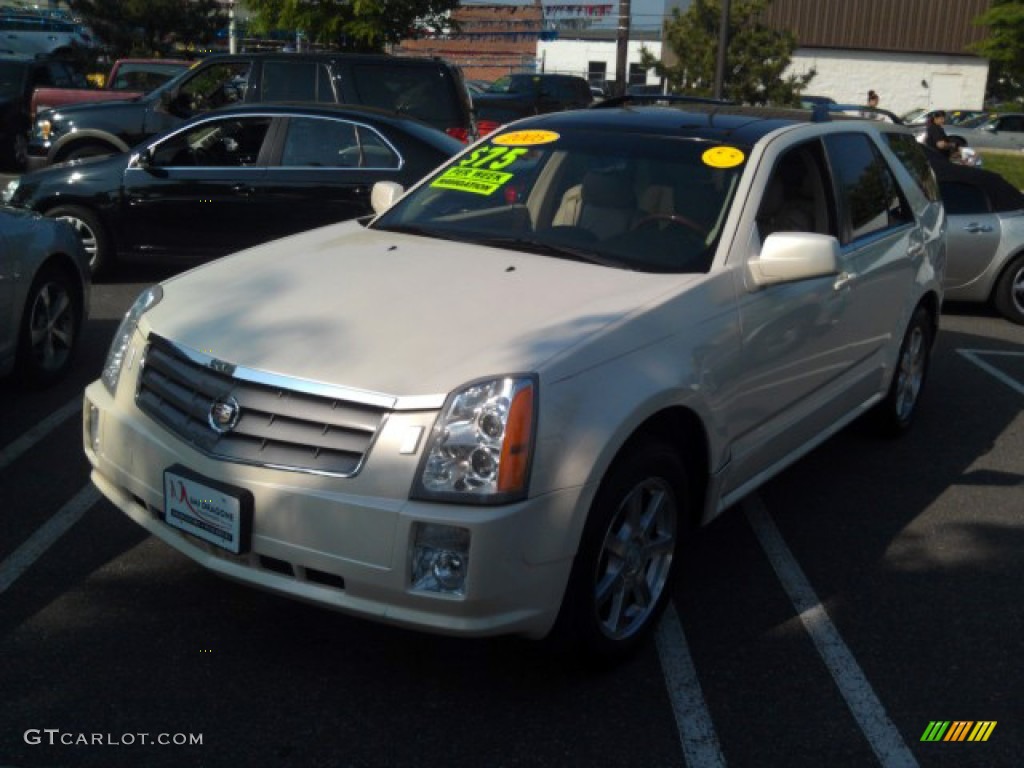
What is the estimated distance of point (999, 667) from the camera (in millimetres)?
4051

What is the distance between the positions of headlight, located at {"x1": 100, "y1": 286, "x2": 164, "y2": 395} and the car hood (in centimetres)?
6

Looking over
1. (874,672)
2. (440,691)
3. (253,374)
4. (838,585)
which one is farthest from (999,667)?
(253,374)

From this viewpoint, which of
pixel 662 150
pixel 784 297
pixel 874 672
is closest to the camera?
pixel 874 672

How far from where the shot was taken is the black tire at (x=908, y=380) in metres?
6.26

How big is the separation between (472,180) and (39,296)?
2.78m

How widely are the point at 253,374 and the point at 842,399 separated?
2872 millimetres

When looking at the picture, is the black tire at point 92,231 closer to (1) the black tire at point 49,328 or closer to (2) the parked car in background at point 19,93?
(1) the black tire at point 49,328

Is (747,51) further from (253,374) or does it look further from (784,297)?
(253,374)

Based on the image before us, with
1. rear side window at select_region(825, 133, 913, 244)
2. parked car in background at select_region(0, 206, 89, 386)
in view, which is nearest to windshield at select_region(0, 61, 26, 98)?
parked car in background at select_region(0, 206, 89, 386)

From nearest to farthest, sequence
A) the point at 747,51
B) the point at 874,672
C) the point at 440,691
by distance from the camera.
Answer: the point at 440,691, the point at 874,672, the point at 747,51

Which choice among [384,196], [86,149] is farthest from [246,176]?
[86,149]

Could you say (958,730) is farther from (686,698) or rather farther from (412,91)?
(412,91)

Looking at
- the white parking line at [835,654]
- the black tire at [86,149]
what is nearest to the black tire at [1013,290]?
the white parking line at [835,654]

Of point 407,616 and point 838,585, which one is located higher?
point 407,616
